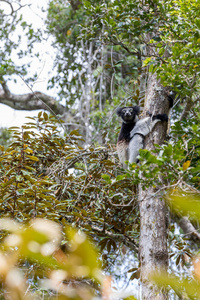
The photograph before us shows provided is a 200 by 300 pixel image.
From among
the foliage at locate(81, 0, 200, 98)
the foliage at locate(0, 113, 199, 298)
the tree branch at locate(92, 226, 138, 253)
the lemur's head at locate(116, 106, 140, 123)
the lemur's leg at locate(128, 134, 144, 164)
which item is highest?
the foliage at locate(81, 0, 200, 98)

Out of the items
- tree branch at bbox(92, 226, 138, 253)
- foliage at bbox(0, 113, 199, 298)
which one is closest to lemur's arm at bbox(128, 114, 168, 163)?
foliage at bbox(0, 113, 199, 298)

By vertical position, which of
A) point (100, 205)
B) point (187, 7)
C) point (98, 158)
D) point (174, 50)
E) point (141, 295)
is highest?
point (187, 7)

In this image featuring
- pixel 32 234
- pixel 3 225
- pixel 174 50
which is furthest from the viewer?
Answer: pixel 174 50

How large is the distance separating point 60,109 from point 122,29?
17.3 ft

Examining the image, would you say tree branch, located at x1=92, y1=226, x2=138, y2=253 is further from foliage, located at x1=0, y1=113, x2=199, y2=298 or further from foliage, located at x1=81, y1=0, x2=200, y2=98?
foliage, located at x1=81, y1=0, x2=200, y2=98

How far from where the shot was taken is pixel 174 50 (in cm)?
280

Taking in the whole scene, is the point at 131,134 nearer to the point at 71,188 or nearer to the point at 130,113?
the point at 130,113

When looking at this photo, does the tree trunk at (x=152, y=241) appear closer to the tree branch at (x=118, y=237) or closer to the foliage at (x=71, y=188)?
the foliage at (x=71, y=188)

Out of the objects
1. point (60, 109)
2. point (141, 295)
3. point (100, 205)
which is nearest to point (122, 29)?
point (100, 205)

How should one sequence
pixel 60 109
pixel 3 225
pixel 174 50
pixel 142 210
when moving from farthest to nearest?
pixel 60 109
pixel 142 210
pixel 174 50
pixel 3 225

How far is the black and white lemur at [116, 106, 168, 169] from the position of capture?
3869 mm

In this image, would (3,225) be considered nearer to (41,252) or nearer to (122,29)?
(41,252)

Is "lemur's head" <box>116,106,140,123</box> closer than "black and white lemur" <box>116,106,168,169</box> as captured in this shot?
No

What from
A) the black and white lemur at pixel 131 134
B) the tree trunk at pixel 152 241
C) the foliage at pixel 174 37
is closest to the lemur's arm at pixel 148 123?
the black and white lemur at pixel 131 134
